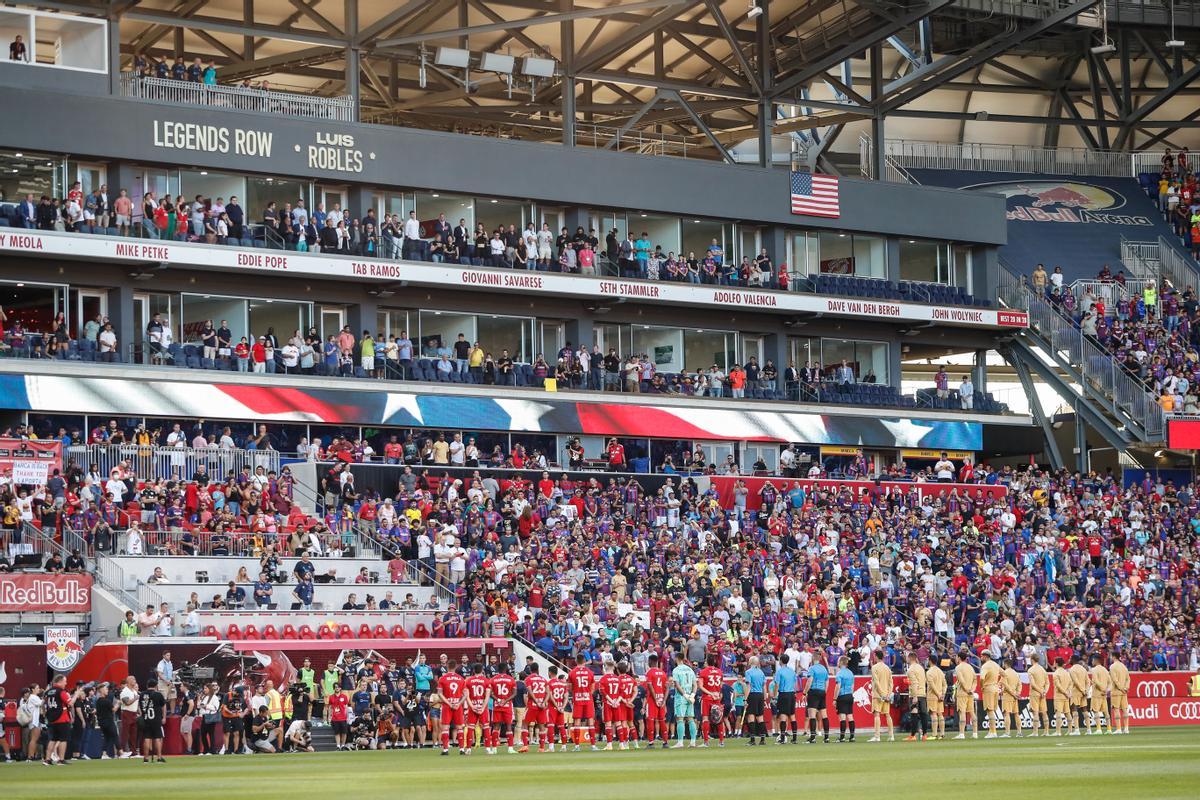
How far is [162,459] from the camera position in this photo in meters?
42.5

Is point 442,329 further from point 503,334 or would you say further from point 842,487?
point 842,487

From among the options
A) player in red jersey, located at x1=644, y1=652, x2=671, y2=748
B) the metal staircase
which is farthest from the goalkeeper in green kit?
the metal staircase

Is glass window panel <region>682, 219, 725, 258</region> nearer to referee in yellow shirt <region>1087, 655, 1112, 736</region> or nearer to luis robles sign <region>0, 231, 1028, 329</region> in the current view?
luis robles sign <region>0, 231, 1028, 329</region>

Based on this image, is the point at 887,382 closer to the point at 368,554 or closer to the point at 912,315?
the point at 912,315

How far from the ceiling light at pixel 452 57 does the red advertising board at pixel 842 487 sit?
14.3 m

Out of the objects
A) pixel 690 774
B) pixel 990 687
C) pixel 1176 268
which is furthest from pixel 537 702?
pixel 1176 268

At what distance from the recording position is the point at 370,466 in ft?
149

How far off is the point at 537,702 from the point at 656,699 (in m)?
2.18

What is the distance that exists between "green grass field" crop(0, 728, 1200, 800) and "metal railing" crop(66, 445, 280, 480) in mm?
12643

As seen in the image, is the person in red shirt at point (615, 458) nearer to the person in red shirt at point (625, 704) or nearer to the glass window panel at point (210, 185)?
the glass window panel at point (210, 185)

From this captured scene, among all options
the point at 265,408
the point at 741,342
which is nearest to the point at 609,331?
the point at 741,342

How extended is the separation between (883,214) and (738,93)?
613 centimetres

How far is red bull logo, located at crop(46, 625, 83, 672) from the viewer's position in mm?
34031

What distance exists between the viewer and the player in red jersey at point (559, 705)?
31406 mm
